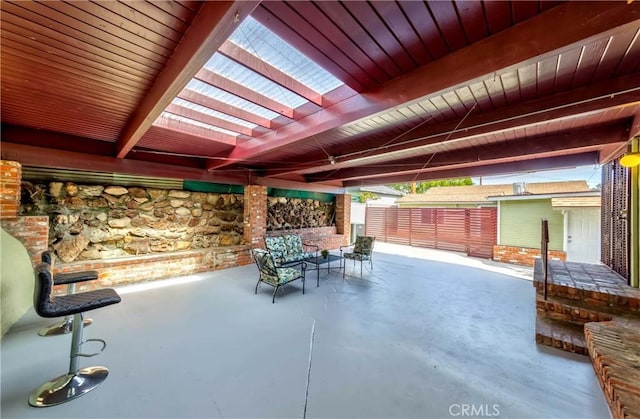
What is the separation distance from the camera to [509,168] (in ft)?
16.1

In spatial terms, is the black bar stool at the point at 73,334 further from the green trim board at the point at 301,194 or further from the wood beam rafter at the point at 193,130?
the green trim board at the point at 301,194

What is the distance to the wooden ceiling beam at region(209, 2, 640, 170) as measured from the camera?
128 cm

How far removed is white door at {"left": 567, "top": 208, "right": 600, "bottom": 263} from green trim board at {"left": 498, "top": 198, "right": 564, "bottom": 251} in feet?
0.67

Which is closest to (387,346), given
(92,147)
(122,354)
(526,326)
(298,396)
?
(298,396)

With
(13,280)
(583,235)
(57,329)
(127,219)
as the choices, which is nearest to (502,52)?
(57,329)

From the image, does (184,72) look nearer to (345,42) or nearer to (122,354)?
(345,42)

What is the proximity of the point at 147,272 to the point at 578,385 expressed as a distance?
6072 mm

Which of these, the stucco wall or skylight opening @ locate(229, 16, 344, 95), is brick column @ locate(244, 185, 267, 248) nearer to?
the stucco wall

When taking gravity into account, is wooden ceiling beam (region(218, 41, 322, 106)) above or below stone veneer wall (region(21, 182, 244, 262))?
above

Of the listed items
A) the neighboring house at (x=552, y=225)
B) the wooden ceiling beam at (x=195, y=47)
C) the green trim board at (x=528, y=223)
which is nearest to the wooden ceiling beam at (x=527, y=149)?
the neighboring house at (x=552, y=225)

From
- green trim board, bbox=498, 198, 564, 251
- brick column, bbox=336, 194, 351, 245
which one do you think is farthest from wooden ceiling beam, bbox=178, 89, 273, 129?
green trim board, bbox=498, 198, 564, 251

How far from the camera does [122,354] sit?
7.54ft

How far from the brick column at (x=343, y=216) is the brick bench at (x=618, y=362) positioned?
695 centimetres

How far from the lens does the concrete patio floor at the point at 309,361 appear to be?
1736mm
